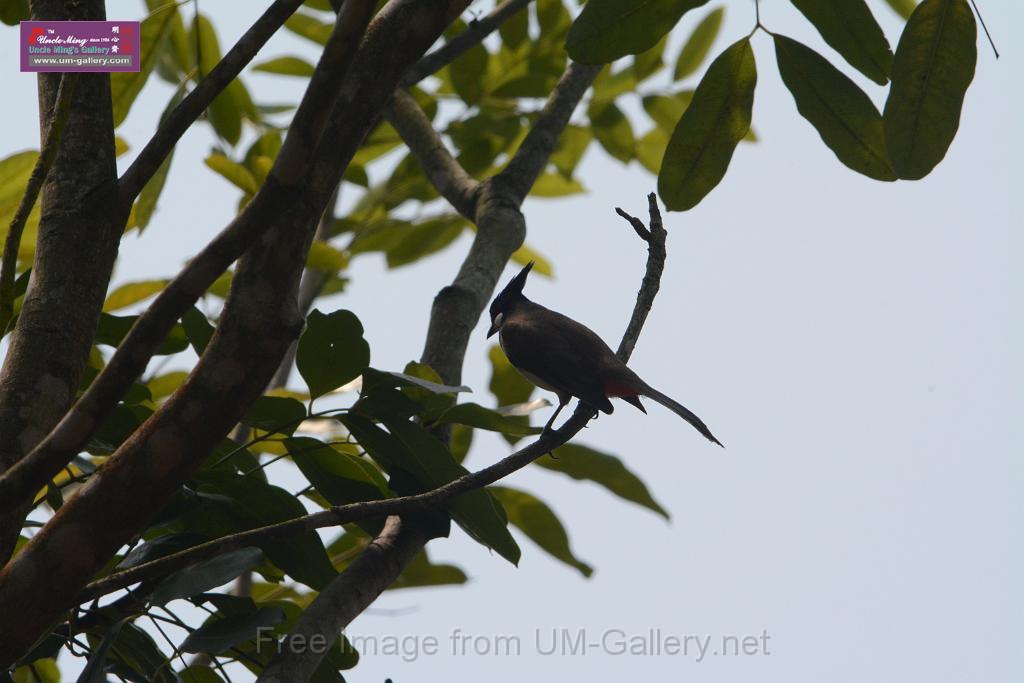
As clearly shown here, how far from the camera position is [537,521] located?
131 inches

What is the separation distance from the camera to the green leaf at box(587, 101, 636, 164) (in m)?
4.83

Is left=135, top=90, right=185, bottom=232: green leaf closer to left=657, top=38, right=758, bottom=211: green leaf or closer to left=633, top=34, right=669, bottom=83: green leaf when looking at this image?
left=657, top=38, right=758, bottom=211: green leaf

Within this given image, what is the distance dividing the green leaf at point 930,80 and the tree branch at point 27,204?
1.72 meters

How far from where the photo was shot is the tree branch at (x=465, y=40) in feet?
12.0

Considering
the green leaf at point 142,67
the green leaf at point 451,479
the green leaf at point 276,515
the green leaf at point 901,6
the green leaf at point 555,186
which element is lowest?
the green leaf at point 276,515

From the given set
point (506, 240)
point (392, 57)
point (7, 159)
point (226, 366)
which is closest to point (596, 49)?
point (392, 57)

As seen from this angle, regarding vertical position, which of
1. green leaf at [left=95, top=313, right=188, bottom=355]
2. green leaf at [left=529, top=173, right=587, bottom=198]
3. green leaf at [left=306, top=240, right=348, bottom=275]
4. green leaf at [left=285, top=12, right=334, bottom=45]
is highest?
green leaf at [left=529, top=173, right=587, bottom=198]

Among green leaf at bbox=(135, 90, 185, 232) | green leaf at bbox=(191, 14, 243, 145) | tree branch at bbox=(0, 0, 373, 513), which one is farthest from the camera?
green leaf at bbox=(191, 14, 243, 145)

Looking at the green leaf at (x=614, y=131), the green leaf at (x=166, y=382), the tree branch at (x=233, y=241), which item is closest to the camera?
the tree branch at (x=233, y=241)

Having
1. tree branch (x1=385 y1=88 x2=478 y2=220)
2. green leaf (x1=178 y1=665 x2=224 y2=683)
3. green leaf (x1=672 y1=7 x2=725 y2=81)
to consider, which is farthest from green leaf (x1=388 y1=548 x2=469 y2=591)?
green leaf (x1=672 y1=7 x2=725 y2=81)

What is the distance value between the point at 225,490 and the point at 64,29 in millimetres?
1165

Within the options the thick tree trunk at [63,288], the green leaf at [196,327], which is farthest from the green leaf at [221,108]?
the green leaf at [196,327]

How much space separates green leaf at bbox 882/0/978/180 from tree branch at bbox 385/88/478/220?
5.61 ft

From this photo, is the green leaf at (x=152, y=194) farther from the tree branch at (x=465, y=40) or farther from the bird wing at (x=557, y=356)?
the bird wing at (x=557, y=356)
